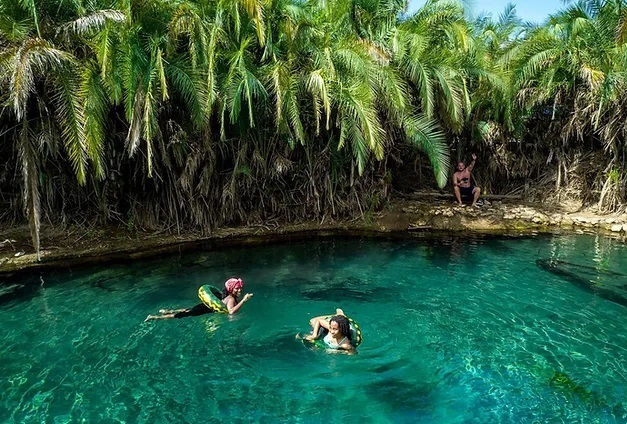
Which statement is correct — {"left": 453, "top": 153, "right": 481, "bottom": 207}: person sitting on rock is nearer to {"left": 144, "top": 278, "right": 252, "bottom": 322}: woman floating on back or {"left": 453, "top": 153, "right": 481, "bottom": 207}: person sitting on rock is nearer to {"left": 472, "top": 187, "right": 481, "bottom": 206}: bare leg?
{"left": 472, "top": 187, "right": 481, "bottom": 206}: bare leg

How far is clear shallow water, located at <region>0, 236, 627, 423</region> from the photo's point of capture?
6.21 meters

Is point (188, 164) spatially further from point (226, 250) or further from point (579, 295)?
point (579, 295)

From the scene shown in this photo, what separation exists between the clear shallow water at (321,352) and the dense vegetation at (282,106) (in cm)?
263

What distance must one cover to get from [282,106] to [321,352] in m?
6.26

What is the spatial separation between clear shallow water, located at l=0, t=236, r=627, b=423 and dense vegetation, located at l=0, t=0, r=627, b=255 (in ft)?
8.63

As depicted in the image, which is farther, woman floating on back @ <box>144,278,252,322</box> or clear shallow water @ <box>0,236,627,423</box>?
woman floating on back @ <box>144,278,252,322</box>

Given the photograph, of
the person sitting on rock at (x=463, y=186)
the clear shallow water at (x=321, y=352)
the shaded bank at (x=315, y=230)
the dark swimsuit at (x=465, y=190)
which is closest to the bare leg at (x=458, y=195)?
the person sitting on rock at (x=463, y=186)

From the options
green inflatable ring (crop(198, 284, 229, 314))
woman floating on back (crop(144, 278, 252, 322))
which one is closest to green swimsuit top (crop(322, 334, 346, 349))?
woman floating on back (crop(144, 278, 252, 322))

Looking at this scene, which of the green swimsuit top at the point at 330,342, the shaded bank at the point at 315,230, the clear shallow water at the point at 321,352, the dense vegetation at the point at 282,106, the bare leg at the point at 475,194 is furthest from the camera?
the bare leg at the point at 475,194

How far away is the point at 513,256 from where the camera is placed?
11953mm

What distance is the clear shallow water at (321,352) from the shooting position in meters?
6.21

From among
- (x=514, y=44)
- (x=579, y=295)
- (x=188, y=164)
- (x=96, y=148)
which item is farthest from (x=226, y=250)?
(x=514, y=44)

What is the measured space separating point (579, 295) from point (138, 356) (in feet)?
25.7

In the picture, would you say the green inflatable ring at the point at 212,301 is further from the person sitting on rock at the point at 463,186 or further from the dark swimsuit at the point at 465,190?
the dark swimsuit at the point at 465,190
